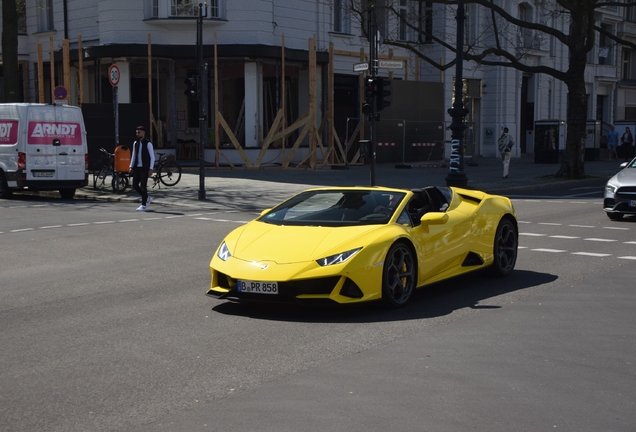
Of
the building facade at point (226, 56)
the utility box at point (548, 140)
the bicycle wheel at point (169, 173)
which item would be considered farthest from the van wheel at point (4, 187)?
the utility box at point (548, 140)

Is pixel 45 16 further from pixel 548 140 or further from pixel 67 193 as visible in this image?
pixel 548 140

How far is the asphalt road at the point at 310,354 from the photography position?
5.18 meters

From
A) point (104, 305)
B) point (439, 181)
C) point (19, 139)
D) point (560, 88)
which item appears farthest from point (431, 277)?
point (560, 88)

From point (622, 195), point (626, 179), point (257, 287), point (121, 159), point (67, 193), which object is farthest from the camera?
point (121, 159)

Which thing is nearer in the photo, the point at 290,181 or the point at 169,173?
the point at 169,173

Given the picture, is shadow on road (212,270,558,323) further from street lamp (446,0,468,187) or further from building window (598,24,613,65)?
building window (598,24,613,65)

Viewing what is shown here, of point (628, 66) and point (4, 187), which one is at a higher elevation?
point (628, 66)

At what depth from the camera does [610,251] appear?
12.8 m

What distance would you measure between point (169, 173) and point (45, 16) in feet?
51.6

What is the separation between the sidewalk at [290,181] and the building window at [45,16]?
35.6ft

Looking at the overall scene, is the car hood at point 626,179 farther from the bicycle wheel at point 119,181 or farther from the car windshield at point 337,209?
the bicycle wheel at point 119,181

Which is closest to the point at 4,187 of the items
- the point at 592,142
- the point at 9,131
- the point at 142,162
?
the point at 9,131

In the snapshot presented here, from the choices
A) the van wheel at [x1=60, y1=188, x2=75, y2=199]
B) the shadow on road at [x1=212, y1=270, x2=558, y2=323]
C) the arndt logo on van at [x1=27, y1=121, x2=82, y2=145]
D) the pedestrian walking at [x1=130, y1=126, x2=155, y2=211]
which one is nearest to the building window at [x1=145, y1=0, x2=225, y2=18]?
the arndt logo on van at [x1=27, y1=121, x2=82, y2=145]

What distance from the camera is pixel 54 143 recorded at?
73.1 ft
